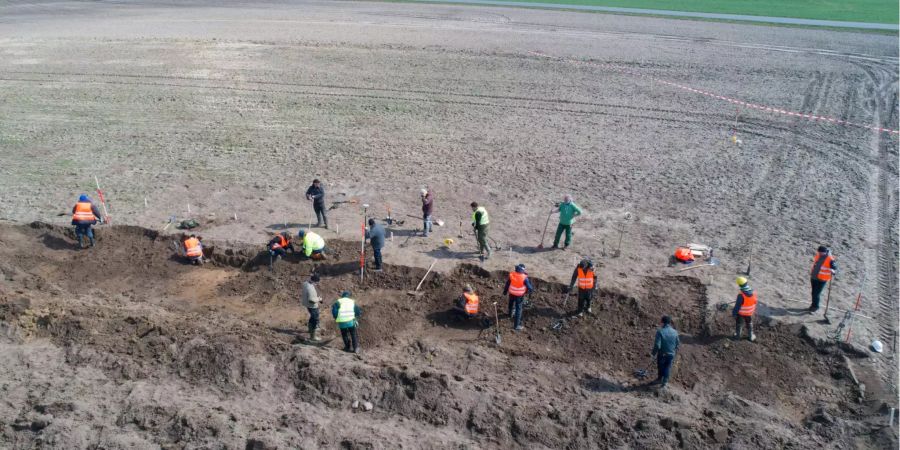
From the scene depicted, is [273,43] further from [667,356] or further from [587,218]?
[667,356]

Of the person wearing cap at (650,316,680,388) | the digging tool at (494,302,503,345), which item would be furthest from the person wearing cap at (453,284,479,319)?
the person wearing cap at (650,316,680,388)

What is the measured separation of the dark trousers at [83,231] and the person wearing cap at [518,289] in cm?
1142

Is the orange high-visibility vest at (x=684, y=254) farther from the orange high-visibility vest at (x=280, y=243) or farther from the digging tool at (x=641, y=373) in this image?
the orange high-visibility vest at (x=280, y=243)

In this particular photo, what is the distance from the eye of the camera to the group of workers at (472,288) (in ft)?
41.2

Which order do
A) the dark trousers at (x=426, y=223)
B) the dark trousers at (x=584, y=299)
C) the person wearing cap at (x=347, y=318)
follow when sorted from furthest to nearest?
the dark trousers at (x=426, y=223) → the dark trousers at (x=584, y=299) → the person wearing cap at (x=347, y=318)

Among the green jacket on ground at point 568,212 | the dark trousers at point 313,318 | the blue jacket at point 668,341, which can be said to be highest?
the green jacket on ground at point 568,212

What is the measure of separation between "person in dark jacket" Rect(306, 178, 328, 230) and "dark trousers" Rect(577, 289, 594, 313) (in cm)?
768

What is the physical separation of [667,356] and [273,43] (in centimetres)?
3281

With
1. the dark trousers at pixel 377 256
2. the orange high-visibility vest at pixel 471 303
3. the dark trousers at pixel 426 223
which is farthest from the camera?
the dark trousers at pixel 426 223

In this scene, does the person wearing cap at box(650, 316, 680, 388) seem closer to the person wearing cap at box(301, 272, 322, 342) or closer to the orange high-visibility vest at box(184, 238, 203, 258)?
the person wearing cap at box(301, 272, 322, 342)

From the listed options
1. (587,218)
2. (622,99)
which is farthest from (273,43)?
(587,218)

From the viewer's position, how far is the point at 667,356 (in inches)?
472

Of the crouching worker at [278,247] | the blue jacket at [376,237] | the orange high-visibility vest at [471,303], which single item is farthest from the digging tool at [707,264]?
the crouching worker at [278,247]

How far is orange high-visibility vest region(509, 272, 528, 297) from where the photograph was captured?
1360 cm
